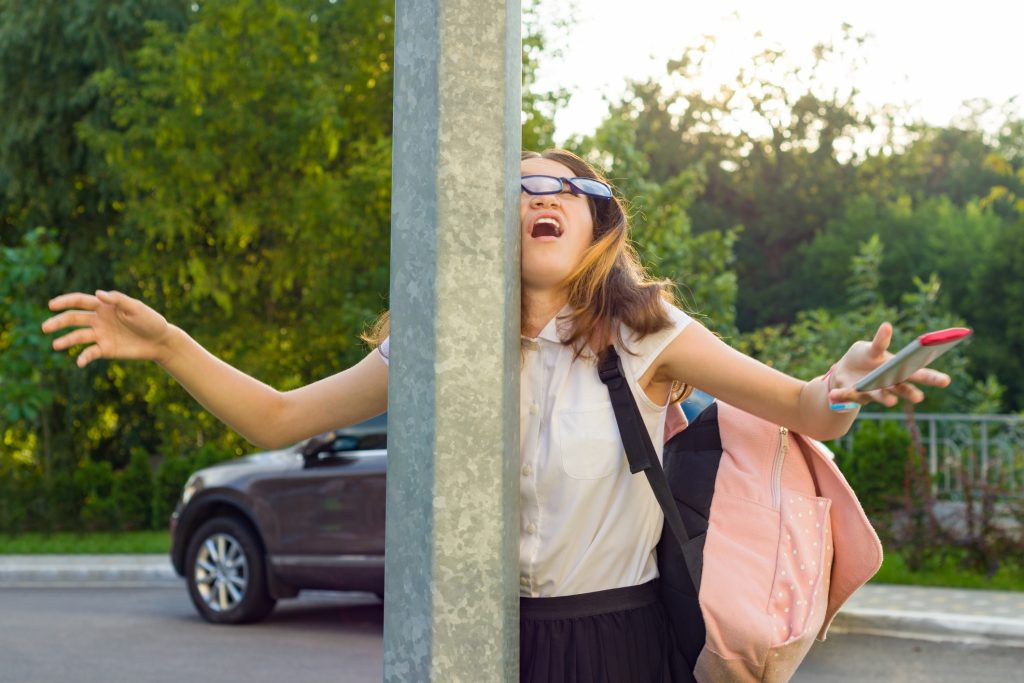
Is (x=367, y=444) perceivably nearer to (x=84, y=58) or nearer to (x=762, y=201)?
(x=84, y=58)

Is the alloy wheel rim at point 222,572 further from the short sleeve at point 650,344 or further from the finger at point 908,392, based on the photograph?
the finger at point 908,392

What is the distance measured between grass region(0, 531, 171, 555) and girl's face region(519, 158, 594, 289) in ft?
45.7

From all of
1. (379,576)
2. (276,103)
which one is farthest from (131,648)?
(276,103)

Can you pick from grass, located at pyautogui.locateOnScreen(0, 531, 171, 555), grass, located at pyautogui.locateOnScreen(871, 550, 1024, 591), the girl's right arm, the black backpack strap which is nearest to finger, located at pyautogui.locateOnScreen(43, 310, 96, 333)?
the girl's right arm

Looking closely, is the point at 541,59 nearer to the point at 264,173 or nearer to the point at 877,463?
the point at 264,173

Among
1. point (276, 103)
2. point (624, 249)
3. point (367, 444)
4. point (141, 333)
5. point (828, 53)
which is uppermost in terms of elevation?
point (828, 53)

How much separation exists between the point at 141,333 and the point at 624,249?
91 centimetres

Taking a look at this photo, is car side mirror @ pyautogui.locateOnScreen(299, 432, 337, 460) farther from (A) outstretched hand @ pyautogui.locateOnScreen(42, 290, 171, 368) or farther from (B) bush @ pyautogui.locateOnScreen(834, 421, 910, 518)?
(A) outstretched hand @ pyautogui.locateOnScreen(42, 290, 171, 368)

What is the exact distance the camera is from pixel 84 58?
22.6 m

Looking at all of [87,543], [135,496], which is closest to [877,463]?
[87,543]

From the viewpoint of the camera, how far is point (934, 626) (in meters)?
10.0

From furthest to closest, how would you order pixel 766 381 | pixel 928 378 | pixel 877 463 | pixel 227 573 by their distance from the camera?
pixel 877 463, pixel 227 573, pixel 766 381, pixel 928 378

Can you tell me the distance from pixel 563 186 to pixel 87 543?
15374 mm

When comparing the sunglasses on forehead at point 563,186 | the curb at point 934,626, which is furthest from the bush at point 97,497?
the sunglasses on forehead at point 563,186
